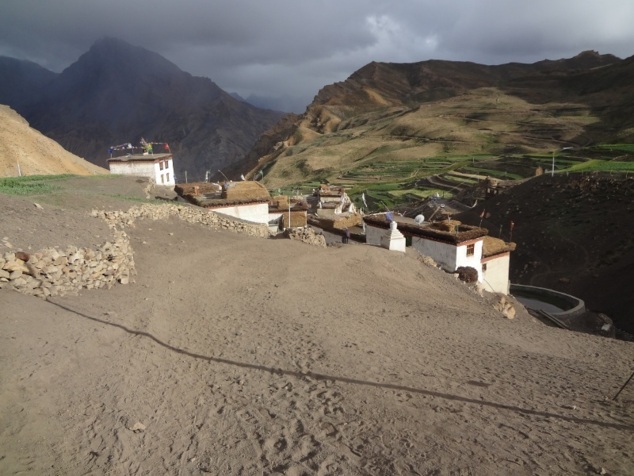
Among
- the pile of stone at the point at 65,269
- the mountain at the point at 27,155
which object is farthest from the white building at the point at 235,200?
the mountain at the point at 27,155

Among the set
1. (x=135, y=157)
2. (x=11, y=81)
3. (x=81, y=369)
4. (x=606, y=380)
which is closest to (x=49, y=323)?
(x=81, y=369)

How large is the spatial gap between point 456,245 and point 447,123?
94376mm

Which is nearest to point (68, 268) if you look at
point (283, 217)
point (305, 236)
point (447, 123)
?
point (305, 236)

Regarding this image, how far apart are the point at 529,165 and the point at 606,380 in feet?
198

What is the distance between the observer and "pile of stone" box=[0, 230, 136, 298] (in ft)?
27.8

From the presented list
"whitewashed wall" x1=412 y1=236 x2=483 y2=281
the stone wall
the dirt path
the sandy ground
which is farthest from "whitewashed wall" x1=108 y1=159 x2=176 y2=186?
the sandy ground

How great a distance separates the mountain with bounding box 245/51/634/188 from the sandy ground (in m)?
69.4

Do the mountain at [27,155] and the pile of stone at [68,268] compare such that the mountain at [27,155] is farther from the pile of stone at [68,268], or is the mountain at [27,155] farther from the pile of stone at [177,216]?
the pile of stone at [68,268]

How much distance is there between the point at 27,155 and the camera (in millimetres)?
43531

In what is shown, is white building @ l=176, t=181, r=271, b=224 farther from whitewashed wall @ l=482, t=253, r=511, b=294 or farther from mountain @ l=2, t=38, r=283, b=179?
mountain @ l=2, t=38, r=283, b=179

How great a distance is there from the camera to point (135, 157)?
33438mm

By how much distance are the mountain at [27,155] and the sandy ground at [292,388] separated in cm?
3693

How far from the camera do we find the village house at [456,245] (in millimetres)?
17391

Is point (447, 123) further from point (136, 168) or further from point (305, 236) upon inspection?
point (305, 236)
